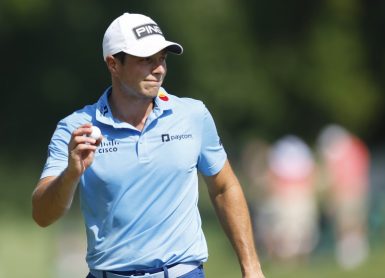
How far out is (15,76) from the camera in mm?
30531

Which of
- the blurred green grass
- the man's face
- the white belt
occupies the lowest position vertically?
the blurred green grass

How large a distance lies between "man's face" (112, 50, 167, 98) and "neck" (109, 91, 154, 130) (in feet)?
0.17

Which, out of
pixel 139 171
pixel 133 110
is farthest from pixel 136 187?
pixel 133 110

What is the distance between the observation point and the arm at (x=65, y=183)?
588 cm

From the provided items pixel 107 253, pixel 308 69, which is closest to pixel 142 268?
pixel 107 253

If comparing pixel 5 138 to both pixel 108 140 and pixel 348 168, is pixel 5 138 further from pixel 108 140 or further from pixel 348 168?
pixel 108 140

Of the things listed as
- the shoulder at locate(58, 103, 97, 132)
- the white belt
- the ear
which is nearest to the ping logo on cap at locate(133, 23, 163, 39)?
the ear

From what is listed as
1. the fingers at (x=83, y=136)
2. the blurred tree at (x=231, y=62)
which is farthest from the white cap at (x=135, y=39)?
the blurred tree at (x=231, y=62)

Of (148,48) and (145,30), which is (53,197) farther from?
(145,30)

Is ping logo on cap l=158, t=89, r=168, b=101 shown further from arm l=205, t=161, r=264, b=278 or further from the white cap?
arm l=205, t=161, r=264, b=278

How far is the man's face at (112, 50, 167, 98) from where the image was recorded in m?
6.57

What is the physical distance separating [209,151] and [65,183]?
1.08m

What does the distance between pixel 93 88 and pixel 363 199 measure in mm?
11518

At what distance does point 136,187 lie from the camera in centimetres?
647
